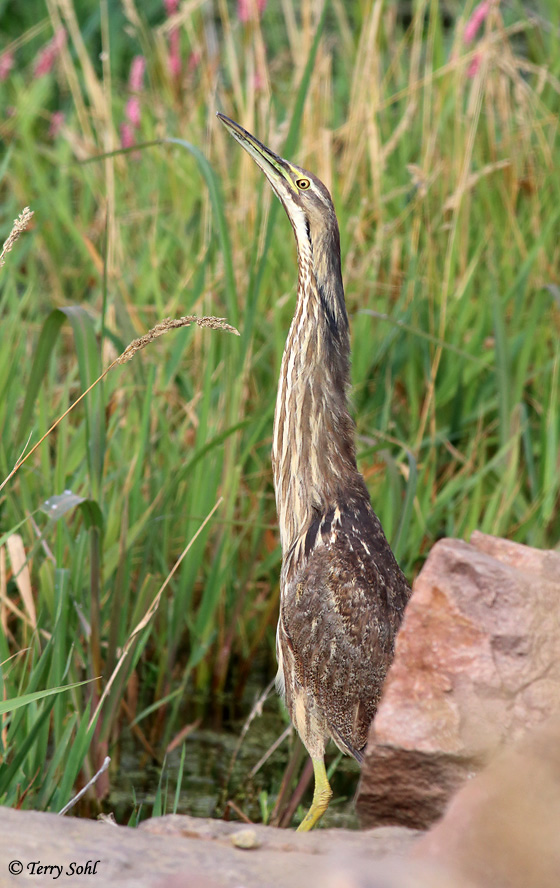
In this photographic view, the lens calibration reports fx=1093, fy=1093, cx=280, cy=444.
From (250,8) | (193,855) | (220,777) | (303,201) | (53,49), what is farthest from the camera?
(53,49)

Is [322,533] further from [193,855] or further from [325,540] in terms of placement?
[193,855]

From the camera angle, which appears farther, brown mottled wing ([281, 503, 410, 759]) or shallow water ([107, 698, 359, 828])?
shallow water ([107, 698, 359, 828])

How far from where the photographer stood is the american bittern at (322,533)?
94.0 inches

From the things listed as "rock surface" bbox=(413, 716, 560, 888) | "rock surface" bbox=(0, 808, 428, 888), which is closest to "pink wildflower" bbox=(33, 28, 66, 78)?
"rock surface" bbox=(0, 808, 428, 888)

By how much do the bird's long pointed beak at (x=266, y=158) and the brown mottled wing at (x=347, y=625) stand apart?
0.87 metres

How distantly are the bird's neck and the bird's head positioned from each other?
0.12 feet

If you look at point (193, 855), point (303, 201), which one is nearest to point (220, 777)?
point (303, 201)

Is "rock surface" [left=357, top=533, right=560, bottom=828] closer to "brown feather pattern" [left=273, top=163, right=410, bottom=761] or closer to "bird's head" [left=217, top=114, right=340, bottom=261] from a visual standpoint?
"brown feather pattern" [left=273, top=163, right=410, bottom=761]

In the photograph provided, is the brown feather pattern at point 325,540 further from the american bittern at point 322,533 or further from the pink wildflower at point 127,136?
the pink wildflower at point 127,136

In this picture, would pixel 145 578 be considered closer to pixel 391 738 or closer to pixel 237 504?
pixel 237 504

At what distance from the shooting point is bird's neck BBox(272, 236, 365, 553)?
2551 mm

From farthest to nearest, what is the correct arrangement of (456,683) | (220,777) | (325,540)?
(220,777) < (325,540) < (456,683)

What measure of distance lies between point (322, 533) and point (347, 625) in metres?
0.22

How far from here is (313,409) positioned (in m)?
2.60
